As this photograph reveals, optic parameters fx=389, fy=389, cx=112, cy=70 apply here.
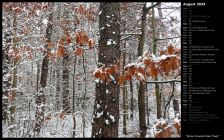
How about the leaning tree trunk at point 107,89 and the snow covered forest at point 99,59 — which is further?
the leaning tree trunk at point 107,89

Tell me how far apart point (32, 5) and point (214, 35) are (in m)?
9.03

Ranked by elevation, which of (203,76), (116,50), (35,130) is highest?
(116,50)

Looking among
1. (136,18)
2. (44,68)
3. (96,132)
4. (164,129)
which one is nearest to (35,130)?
(44,68)

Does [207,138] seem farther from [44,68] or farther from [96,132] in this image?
[44,68]

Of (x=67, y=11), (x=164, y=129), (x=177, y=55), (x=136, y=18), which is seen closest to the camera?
(x=177, y=55)

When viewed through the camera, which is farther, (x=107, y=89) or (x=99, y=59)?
(x=99, y=59)

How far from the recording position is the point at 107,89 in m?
6.86

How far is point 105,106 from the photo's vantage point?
686 cm

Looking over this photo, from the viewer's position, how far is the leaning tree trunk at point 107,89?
685 centimetres

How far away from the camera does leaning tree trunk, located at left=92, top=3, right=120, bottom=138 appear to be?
685 centimetres

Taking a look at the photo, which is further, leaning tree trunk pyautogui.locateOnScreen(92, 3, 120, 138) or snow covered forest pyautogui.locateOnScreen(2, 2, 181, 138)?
leaning tree trunk pyautogui.locateOnScreen(92, 3, 120, 138)

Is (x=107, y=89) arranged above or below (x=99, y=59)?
below

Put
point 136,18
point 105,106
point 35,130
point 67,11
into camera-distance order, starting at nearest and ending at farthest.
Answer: point 105,106 → point 35,130 → point 136,18 → point 67,11

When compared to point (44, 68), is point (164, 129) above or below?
below
